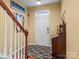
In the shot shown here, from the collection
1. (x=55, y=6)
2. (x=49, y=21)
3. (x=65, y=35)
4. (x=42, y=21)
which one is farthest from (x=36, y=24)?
(x=65, y=35)

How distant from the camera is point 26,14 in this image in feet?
25.0

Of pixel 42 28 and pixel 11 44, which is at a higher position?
pixel 42 28

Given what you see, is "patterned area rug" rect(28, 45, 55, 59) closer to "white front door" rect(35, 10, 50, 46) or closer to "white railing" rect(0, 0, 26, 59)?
"white front door" rect(35, 10, 50, 46)

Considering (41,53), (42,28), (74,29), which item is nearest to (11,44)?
(74,29)

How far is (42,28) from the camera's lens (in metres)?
7.37

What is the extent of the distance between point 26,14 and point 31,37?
5.12ft

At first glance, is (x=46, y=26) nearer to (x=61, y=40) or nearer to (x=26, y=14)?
(x=26, y=14)

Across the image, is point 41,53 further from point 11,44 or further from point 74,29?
point 11,44

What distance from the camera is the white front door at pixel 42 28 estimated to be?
7211 mm

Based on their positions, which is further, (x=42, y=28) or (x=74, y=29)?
(x=42, y=28)

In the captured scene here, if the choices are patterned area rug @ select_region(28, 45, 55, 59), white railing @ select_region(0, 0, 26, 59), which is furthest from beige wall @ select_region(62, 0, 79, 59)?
patterned area rug @ select_region(28, 45, 55, 59)

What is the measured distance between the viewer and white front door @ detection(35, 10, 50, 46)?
721 cm

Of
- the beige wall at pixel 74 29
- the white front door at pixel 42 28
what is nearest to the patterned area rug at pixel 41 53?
the beige wall at pixel 74 29

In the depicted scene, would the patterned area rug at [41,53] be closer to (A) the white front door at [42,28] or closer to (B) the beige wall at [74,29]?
(B) the beige wall at [74,29]
